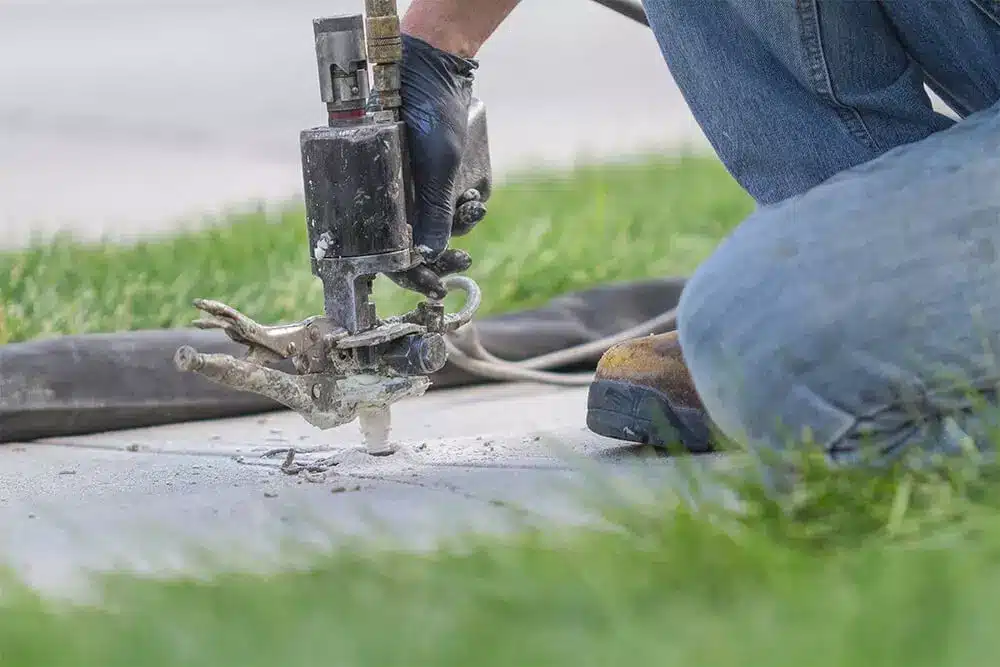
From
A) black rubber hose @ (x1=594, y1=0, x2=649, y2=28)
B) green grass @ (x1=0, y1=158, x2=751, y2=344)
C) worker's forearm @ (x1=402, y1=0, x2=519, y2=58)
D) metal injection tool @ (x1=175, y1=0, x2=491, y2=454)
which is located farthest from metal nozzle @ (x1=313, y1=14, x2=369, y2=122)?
green grass @ (x1=0, y1=158, x2=751, y2=344)

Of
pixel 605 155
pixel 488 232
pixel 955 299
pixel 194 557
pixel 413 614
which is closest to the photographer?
pixel 413 614

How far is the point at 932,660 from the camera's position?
1138 millimetres

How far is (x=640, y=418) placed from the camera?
226 cm

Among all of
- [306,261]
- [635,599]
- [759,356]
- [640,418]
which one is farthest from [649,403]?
[306,261]

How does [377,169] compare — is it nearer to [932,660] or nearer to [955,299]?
[955,299]

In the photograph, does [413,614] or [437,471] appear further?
[437,471]

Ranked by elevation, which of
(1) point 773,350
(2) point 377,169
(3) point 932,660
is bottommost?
(3) point 932,660

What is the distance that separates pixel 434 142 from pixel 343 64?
0.17 metres

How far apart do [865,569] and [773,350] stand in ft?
1.57

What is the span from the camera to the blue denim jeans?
5.68 feet

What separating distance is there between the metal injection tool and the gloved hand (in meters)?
0.02

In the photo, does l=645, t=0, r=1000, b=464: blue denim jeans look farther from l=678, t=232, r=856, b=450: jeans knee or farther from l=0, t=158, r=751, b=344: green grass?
l=0, t=158, r=751, b=344: green grass

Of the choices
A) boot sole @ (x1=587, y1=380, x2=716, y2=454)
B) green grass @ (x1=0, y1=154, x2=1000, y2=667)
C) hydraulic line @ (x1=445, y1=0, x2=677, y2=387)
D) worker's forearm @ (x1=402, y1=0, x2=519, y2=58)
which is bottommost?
green grass @ (x1=0, y1=154, x2=1000, y2=667)

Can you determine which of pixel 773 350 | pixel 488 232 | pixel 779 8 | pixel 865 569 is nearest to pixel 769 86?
pixel 779 8
